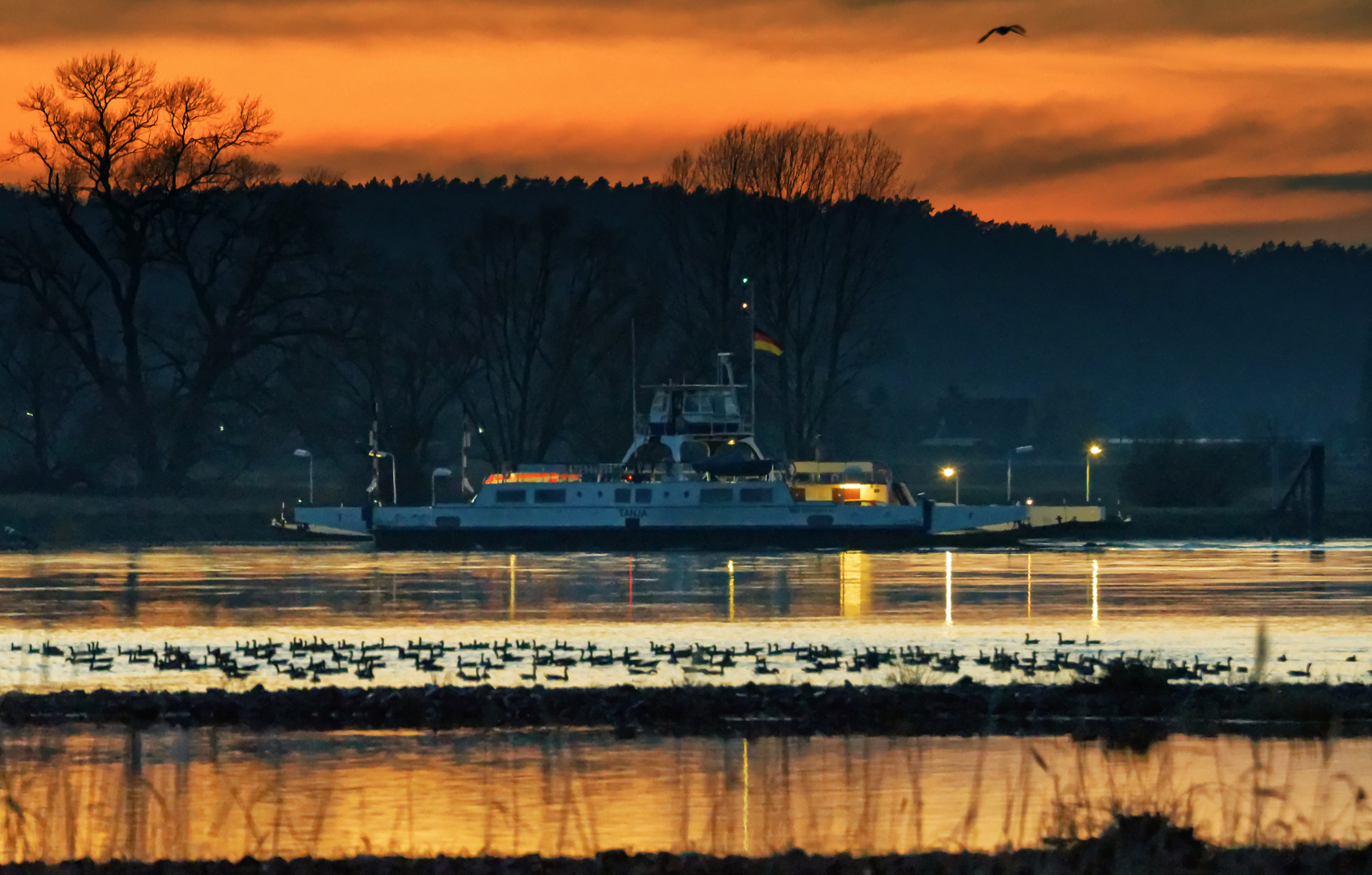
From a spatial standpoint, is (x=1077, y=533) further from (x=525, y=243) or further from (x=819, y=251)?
(x=525, y=243)

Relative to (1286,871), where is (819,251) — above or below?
above

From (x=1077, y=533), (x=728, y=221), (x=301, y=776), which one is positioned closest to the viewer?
(x=301, y=776)

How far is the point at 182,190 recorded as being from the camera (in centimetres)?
Result: 6906

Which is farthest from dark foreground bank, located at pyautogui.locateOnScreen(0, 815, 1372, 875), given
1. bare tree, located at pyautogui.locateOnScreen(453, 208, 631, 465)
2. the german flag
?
bare tree, located at pyautogui.locateOnScreen(453, 208, 631, 465)

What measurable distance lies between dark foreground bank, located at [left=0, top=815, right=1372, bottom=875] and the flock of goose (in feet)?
27.2

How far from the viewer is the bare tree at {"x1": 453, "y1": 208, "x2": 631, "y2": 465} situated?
73688mm

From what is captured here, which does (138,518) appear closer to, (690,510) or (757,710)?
(690,510)

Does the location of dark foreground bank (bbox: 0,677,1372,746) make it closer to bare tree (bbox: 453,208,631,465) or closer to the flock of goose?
the flock of goose

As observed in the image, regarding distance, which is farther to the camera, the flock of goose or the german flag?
the german flag

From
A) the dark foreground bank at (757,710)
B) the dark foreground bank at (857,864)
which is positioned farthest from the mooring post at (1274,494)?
the dark foreground bank at (857,864)

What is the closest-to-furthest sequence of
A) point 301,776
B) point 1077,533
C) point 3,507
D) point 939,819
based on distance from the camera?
point 939,819, point 301,776, point 1077,533, point 3,507

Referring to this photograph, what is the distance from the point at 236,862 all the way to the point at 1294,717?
10.5 metres

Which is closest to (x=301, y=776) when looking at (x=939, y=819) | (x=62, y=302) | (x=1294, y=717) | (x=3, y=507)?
(x=939, y=819)

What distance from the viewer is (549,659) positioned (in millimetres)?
22484
